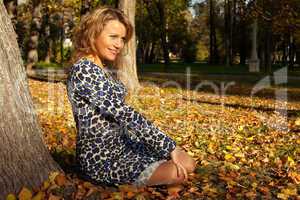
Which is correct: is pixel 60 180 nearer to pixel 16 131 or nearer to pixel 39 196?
pixel 39 196

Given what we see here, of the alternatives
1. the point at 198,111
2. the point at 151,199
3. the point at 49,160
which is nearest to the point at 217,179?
the point at 151,199

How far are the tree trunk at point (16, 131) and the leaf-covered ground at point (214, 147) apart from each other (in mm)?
136

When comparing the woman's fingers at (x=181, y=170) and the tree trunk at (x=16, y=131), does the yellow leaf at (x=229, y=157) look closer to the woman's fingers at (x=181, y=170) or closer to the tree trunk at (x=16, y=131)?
the woman's fingers at (x=181, y=170)

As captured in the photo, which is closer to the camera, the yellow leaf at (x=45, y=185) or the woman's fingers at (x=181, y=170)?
the woman's fingers at (x=181, y=170)

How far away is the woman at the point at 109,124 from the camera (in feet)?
13.4

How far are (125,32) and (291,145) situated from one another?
4019 mm

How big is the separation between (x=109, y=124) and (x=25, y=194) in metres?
0.88

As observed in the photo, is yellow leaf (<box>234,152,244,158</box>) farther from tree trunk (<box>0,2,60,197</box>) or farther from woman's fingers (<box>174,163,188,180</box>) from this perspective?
tree trunk (<box>0,2,60,197</box>)

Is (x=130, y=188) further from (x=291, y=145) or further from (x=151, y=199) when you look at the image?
(x=291, y=145)

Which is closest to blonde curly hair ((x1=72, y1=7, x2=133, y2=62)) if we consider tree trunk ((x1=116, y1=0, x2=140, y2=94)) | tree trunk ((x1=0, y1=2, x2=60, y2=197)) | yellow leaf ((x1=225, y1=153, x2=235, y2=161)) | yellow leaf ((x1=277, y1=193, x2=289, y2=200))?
tree trunk ((x1=0, y1=2, x2=60, y2=197))

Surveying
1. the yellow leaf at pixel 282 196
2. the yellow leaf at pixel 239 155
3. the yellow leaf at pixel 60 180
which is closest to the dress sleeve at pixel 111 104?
the yellow leaf at pixel 60 180

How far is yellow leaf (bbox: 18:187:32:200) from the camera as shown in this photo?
161 inches

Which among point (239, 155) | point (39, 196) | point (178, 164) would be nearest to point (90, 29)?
point (178, 164)

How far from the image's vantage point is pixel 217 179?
5.14m
